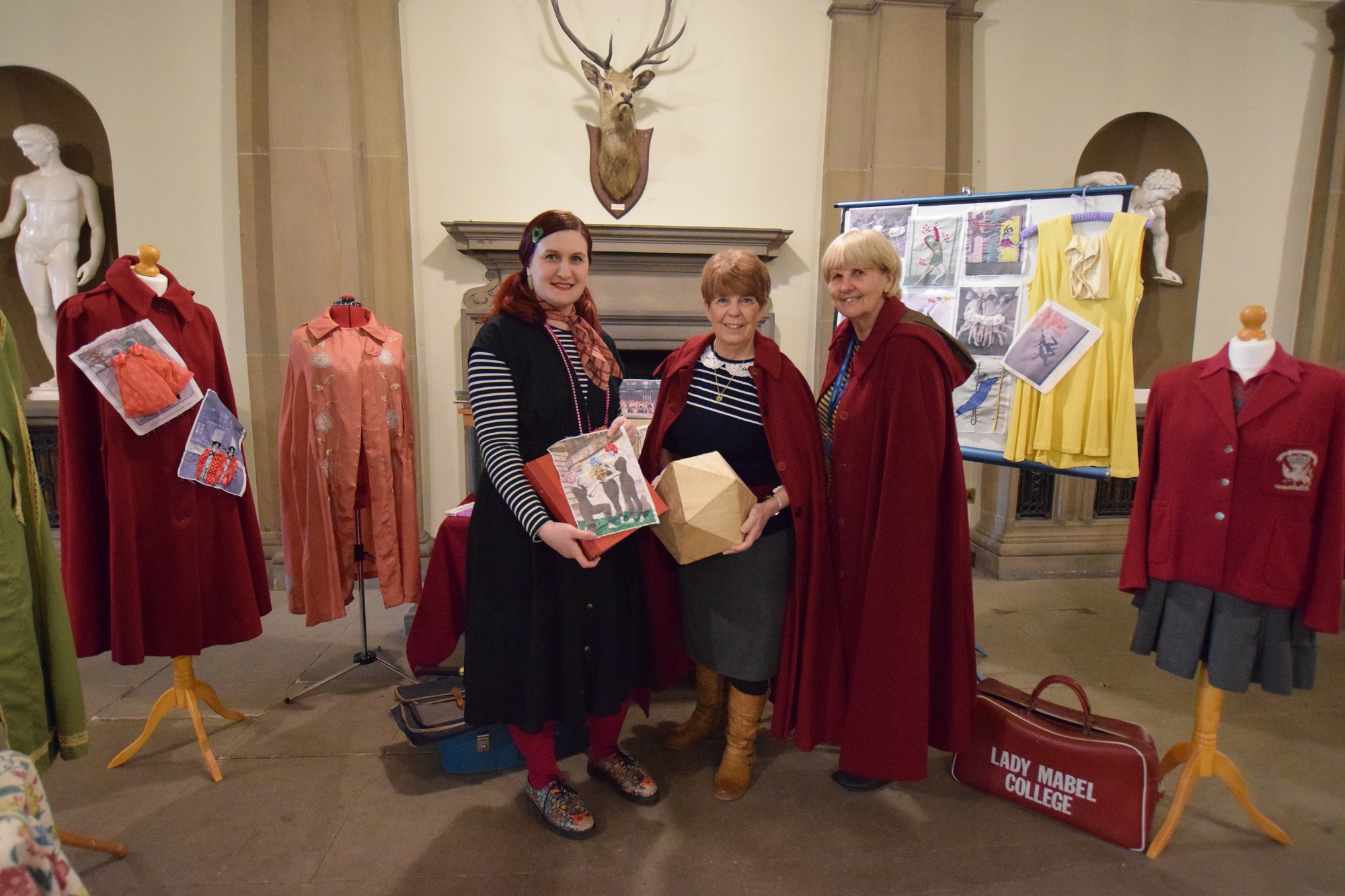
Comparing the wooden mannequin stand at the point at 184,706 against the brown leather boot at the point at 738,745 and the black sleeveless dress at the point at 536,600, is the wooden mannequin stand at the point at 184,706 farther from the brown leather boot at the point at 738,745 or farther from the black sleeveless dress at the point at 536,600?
the brown leather boot at the point at 738,745

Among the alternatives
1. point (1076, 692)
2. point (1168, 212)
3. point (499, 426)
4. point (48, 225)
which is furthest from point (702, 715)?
point (1168, 212)

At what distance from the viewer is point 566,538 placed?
1.47m

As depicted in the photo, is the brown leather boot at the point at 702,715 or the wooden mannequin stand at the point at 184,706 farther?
the brown leather boot at the point at 702,715

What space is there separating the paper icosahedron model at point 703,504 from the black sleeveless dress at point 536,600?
0.68 ft

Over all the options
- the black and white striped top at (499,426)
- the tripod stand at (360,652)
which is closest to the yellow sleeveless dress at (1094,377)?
the black and white striped top at (499,426)

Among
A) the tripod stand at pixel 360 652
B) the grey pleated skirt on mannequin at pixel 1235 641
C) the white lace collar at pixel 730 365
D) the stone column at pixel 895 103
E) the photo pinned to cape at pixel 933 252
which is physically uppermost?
the stone column at pixel 895 103

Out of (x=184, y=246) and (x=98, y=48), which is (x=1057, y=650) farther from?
(x=98, y=48)

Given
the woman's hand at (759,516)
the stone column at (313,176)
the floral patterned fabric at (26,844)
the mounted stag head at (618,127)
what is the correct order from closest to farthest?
1. the floral patterned fabric at (26,844)
2. the woman's hand at (759,516)
3. the stone column at (313,176)
4. the mounted stag head at (618,127)

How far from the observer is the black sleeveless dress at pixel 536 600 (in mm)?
1624

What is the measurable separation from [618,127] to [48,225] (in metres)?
3.10

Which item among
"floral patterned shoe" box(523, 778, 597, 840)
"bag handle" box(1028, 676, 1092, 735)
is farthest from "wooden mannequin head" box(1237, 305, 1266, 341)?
"floral patterned shoe" box(523, 778, 597, 840)

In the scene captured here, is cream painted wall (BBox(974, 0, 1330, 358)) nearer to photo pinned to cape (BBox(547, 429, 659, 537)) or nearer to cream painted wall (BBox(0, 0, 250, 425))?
photo pinned to cape (BBox(547, 429, 659, 537))

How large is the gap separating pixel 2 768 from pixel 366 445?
64.7 inches

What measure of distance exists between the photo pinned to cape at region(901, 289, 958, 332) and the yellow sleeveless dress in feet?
0.90
